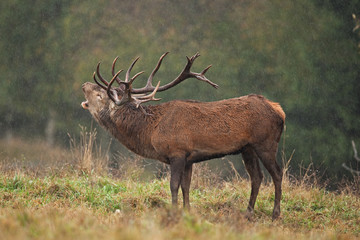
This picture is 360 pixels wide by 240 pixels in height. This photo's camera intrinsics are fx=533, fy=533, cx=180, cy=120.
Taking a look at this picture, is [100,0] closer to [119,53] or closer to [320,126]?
[119,53]

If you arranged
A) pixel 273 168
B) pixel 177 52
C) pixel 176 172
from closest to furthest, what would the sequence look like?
pixel 176 172
pixel 273 168
pixel 177 52

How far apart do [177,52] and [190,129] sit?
8.53 m

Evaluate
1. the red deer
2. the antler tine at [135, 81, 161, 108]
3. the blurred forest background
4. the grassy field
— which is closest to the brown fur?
the red deer

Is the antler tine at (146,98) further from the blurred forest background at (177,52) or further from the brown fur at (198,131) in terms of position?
the blurred forest background at (177,52)

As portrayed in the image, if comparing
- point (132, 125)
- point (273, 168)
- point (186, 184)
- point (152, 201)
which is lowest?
point (152, 201)

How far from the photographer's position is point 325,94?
1375cm

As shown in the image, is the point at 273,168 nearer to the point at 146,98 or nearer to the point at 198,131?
the point at 198,131

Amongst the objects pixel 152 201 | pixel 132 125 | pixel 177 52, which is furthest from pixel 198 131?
pixel 177 52

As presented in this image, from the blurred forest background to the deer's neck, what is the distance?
22.7 ft

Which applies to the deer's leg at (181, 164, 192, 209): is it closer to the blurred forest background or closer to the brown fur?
the brown fur

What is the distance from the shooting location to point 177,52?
1527 centimetres

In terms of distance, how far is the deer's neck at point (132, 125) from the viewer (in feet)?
23.7

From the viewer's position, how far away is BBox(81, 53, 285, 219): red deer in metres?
6.99

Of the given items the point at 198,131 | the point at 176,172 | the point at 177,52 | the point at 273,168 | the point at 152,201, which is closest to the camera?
the point at 176,172
